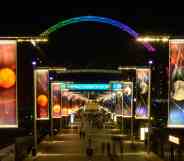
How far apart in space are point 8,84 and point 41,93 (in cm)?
2277

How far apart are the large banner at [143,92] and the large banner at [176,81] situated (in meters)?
16.9

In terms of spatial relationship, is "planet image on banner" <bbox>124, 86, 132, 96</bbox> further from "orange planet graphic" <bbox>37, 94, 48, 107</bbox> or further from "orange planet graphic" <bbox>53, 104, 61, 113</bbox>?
"orange planet graphic" <bbox>37, 94, 48, 107</bbox>

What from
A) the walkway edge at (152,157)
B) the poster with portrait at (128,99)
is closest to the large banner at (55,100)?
the poster with portrait at (128,99)

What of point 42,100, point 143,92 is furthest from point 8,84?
point 42,100

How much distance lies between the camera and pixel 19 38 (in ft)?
103

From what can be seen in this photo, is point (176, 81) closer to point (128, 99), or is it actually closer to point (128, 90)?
point (128, 90)

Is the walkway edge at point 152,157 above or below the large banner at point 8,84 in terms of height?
below

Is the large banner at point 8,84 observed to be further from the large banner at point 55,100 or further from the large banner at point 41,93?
the large banner at point 55,100

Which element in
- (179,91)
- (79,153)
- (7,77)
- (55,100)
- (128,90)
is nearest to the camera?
(7,77)

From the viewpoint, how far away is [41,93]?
170 feet

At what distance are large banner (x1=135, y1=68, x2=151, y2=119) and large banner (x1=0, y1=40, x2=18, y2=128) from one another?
19.9 meters

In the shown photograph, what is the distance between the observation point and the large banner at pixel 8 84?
28.8m

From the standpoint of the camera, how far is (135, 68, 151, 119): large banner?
48.6 m

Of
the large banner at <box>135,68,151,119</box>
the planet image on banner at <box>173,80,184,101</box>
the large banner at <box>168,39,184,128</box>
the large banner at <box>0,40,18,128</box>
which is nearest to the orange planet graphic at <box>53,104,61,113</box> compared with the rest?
the large banner at <box>135,68,151,119</box>
